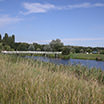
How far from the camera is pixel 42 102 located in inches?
93.9

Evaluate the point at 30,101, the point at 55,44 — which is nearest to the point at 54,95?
the point at 30,101

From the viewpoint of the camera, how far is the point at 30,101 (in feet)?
7.73

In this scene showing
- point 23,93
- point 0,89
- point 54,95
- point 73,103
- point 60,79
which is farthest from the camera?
point 60,79

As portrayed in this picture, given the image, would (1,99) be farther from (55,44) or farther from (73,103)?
(55,44)

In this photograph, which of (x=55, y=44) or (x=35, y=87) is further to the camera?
(x=55, y=44)

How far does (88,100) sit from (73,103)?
255mm

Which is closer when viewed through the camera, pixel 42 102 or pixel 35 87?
pixel 42 102

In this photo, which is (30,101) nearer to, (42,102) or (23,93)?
(42,102)

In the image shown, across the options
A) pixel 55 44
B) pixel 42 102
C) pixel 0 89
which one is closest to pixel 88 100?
pixel 42 102

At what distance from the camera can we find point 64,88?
298 cm

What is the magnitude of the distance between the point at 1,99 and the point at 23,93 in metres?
0.37

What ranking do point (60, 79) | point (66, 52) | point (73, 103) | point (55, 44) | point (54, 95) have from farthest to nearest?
1. point (55, 44)
2. point (66, 52)
3. point (60, 79)
4. point (54, 95)
5. point (73, 103)

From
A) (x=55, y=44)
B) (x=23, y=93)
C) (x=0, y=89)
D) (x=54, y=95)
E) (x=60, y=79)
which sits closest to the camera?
(x=54, y=95)

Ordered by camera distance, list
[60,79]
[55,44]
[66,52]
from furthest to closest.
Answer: [55,44], [66,52], [60,79]
